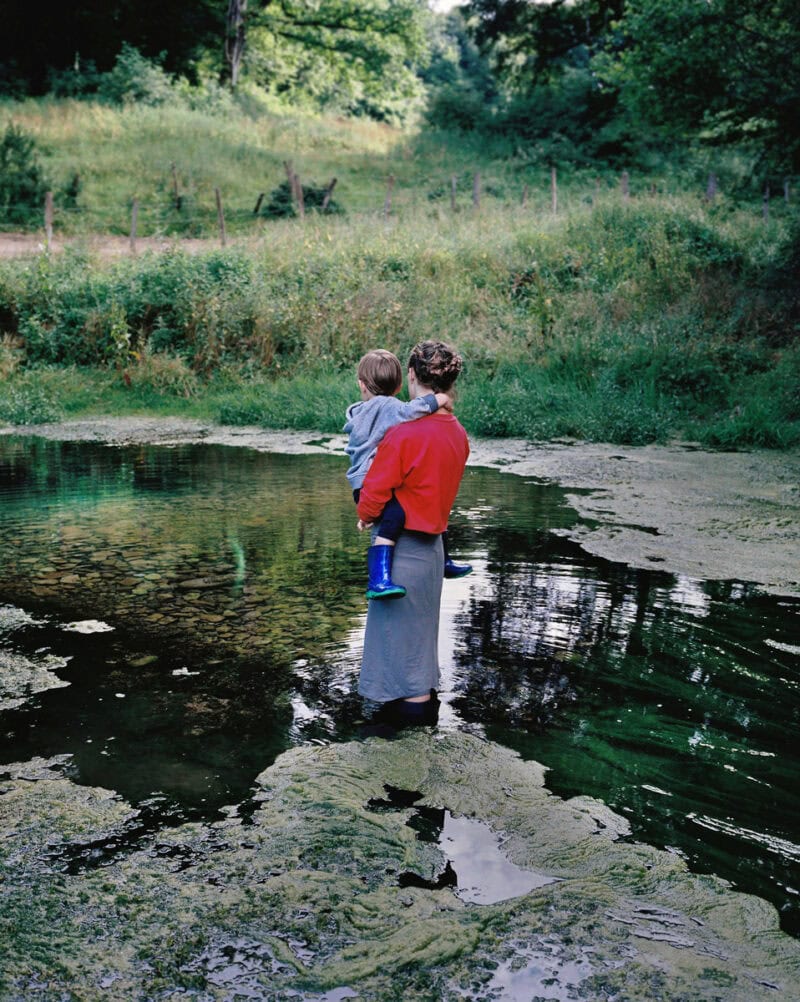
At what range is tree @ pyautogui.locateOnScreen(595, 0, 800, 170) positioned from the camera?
15758 mm

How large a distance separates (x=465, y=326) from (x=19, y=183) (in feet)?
52.5

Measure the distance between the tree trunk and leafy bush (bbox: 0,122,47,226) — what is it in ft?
55.9

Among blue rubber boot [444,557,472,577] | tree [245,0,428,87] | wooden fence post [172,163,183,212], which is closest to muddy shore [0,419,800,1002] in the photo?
blue rubber boot [444,557,472,577]

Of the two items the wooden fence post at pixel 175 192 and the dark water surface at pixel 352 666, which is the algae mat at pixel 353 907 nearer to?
the dark water surface at pixel 352 666

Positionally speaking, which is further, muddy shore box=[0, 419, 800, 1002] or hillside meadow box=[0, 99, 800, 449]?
hillside meadow box=[0, 99, 800, 449]

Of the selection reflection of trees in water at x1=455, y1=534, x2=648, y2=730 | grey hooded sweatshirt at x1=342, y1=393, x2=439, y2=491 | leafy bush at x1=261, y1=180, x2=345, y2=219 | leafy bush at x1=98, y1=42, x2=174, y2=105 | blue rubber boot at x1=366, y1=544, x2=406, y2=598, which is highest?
leafy bush at x1=98, y1=42, x2=174, y2=105

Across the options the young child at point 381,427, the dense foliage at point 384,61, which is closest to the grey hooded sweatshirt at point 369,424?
the young child at point 381,427

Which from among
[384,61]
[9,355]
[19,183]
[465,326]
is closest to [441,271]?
[465,326]

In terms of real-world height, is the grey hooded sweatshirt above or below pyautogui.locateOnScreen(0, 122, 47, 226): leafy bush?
below

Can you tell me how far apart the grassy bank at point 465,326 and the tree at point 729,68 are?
2.03 metres

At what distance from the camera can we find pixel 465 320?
17062 millimetres

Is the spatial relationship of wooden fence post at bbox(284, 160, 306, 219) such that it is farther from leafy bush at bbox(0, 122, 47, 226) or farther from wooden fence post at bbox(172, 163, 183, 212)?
leafy bush at bbox(0, 122, 47, 226)

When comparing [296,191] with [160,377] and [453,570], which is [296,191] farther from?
[453,570]

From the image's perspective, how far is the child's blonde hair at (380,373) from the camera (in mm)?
4453
